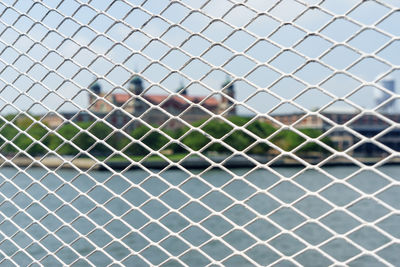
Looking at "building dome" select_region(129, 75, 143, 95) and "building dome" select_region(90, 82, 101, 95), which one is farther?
"building dome" select_region(90, 82, 101, 95)

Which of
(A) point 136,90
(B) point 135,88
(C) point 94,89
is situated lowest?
(C) point 94,89

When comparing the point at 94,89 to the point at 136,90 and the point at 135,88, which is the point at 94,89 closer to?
the point at 135,88

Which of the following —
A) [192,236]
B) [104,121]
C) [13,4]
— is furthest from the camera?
[192,236]

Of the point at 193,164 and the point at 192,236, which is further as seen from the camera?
the point at 193,164

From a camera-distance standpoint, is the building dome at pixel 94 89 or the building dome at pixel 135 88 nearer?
the building dome at pixel 135 88

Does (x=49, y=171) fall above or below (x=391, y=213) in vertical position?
below

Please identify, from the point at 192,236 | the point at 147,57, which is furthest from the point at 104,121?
the point at 192,236

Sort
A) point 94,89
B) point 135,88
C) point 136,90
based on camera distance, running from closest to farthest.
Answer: point 136,90
point 135,88
point 94,89

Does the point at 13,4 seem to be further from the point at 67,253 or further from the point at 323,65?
the point at 67,253

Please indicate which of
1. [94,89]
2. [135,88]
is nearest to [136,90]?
[135,88]

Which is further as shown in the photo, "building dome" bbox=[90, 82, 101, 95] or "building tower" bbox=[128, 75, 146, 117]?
"building dome" bbox=[90, 82, 101, 95]

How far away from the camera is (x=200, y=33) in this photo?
835 millimetres

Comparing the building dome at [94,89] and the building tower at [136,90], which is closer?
the building tower at [136,90]

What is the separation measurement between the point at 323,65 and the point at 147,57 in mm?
335
